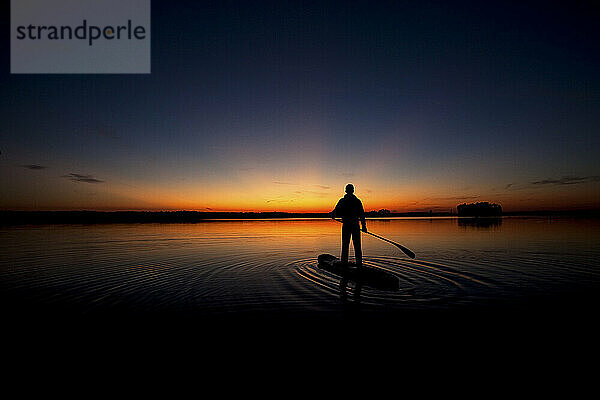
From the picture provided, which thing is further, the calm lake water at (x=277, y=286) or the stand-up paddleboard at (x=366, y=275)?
the stand-up paddleboard at (x=366, y=275)

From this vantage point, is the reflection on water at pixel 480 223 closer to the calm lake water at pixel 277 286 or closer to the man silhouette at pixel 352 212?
the calm lake water at pixel 277 286

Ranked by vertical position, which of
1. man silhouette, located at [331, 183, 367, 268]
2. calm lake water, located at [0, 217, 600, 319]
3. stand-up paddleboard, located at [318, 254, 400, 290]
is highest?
man silhouette, located at [331, 183, 367, 268]

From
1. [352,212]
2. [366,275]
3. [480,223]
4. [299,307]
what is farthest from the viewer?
[480,223]

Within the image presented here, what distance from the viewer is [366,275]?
12789 millimetres

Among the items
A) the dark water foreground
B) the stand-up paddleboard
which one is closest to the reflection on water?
the dark water foreground

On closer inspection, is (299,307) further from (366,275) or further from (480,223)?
(480,223)

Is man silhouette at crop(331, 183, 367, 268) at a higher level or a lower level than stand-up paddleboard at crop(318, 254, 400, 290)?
higher

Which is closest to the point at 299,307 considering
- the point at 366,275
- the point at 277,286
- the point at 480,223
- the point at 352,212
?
the point at 277,286

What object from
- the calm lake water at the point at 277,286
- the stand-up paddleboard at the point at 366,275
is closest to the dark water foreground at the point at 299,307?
the calm lake water at the point at 277,286

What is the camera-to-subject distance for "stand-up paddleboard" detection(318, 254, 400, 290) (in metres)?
11.8

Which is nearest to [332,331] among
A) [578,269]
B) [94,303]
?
[94,303]

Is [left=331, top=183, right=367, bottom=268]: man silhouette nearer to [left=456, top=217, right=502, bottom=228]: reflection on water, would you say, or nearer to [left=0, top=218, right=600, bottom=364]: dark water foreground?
[left=0, top=218, right=600, bottom=364]: dark water foreground

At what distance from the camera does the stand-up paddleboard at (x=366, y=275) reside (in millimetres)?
11828

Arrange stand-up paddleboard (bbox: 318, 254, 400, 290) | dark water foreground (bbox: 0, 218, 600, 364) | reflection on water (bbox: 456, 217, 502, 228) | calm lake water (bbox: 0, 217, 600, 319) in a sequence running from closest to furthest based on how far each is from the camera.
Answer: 1. dark water foreground (bbox: 0, 218, 600, 364)
2. calm lake water (bbox: 0, 217, 600, 319)
3. stand-up paddleboard (bbox: 318, 254, 400, 290)
4. reflection on water (bbox: 456, 217, 502, 228)
